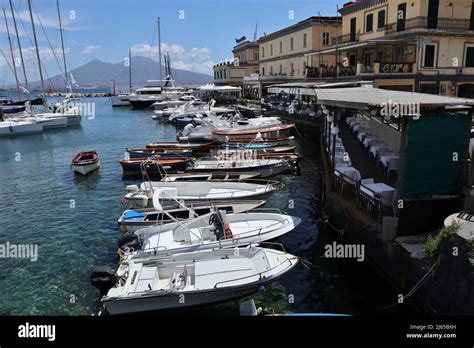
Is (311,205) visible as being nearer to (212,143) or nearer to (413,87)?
(212,143)

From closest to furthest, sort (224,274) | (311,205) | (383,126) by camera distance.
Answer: (224,274) < (311,205) < (383,126)

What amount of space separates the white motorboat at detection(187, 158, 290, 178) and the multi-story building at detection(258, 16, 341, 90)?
2207 centimetres

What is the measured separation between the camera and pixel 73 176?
26422 mm

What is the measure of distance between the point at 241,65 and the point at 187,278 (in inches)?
2739

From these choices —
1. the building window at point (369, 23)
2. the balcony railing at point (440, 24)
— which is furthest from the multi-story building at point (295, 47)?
the balcony railing at point (440, 24)

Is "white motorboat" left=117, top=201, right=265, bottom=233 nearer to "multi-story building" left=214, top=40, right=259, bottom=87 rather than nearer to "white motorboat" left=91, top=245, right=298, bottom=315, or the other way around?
"white motorboat" left=91, top=245, right=298, bottom=315

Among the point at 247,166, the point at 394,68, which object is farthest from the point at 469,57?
the point at 247,166

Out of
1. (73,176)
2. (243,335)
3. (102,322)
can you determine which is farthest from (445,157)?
(73,176)

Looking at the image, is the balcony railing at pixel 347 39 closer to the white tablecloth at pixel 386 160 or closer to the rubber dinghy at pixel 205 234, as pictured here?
the white tablecloth at pixel 386 160

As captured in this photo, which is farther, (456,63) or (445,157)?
(456,63)

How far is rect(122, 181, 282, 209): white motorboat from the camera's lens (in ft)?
58.0

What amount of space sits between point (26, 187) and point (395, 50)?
106ft

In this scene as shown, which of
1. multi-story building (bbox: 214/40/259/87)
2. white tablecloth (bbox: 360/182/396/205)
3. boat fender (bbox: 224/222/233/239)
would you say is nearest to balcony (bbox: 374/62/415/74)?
white tablecloth (bbox: 360/182/396/205)

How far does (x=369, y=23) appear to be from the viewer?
124 ft
